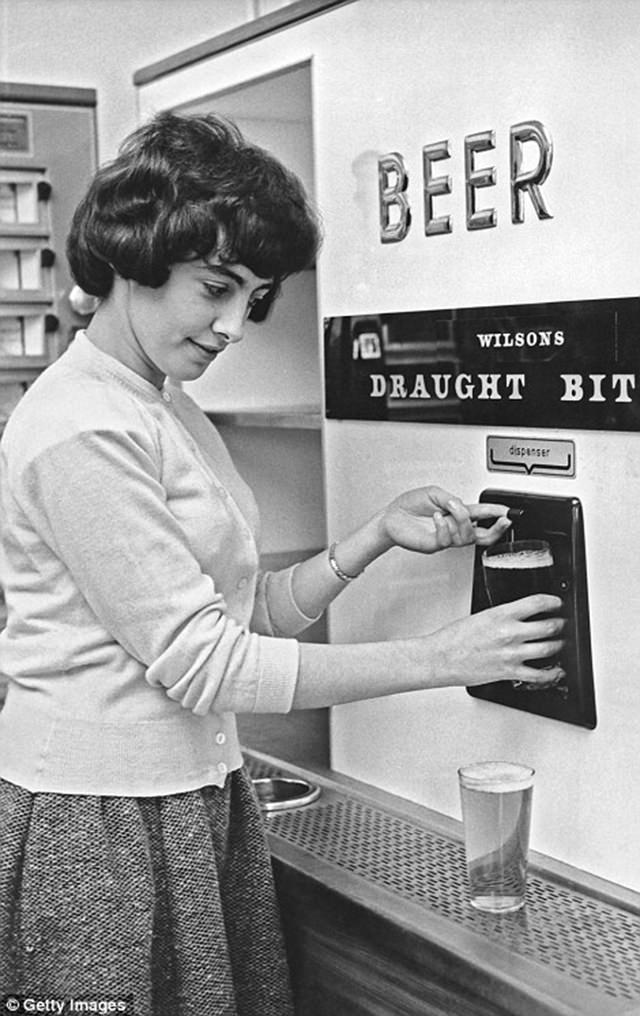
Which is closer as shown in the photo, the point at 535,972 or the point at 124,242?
the point at 535,972

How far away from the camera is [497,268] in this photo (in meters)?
1.74

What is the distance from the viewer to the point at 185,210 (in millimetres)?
1571

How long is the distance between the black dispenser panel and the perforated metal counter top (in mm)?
213

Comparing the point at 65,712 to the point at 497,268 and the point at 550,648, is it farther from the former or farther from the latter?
the point at 497,268

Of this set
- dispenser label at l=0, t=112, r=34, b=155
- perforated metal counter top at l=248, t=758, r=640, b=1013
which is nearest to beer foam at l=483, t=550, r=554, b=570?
perforated metal counter top at l=248, t=758, r=640, b=1013

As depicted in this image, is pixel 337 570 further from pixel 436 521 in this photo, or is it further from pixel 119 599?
pixel 119 599

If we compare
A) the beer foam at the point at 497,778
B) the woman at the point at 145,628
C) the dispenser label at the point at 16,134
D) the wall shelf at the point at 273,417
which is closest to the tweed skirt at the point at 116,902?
the woman at the point at 145,628

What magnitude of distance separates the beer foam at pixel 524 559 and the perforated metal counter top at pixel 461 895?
0.38 metres

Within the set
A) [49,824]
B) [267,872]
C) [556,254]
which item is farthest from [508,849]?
[556,254]

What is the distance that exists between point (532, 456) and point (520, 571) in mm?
140

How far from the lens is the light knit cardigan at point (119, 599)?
151cm

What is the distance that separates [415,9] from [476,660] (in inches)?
34.2

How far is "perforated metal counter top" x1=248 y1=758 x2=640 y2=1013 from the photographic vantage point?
1479 millimetres

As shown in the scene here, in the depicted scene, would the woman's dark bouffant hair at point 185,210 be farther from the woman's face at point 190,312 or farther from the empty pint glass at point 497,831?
the empty pint glass at point 497,831
